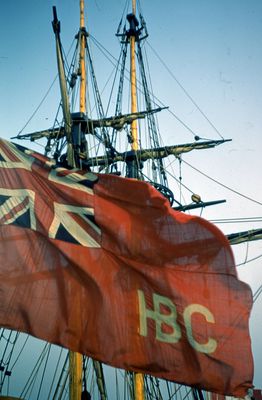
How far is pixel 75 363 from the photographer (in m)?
6.78

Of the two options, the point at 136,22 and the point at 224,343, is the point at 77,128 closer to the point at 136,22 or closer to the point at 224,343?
the point at 224,343

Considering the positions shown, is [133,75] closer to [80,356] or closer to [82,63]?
[82,63]

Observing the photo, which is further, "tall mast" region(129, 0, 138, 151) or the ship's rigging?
"tall mast" region(129, 0, 138, 151)

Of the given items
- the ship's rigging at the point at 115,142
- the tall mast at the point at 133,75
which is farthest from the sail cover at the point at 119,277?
the tall mast at the point at 133,75

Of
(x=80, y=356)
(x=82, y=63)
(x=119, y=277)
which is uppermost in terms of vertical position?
(x=82, y=63)

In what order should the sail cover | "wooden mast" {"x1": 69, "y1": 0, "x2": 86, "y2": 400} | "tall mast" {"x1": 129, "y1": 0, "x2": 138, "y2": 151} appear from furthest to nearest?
"tall mast" {"x1": 129, "y1": 0, "x2": 138, "y2": 151}, "wooden mast" {"x1": 69, "y1": 0, "x2": 86, "y2": 400}, the sail cover

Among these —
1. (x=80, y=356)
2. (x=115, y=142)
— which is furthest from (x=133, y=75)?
(x=80, y=356)

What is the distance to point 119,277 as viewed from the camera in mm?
5102

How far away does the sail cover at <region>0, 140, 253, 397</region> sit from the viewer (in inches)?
183

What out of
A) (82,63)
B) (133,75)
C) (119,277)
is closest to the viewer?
(119,277)

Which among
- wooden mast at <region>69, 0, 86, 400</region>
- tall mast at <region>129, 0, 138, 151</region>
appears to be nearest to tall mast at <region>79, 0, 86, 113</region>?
wooden mast at <region>69, 0, 86, 400</region>

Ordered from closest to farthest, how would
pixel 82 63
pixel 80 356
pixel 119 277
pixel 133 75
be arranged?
pixel 119 277, pixel 80 356, pixel 82 63, pixel 133 75

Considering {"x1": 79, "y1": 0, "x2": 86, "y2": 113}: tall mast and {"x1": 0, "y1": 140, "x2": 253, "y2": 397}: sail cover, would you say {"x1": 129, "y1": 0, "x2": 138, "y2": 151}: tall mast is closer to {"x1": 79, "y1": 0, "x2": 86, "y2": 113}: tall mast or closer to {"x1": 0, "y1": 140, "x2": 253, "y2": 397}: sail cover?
{"x1": 79, "y1": 0, "x2": 86, "y2": 113}: tall mast

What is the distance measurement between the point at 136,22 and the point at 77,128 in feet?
48.1
